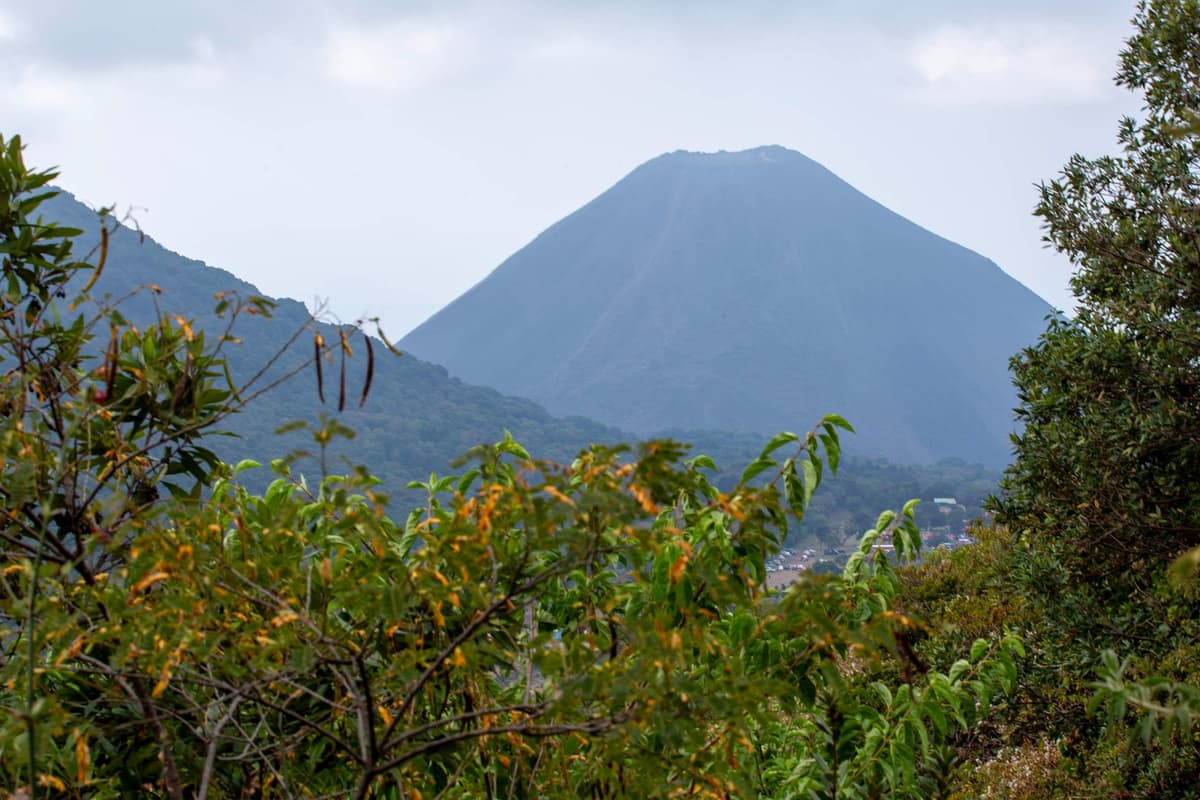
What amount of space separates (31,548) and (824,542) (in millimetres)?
97189

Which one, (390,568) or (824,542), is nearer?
(390,568)

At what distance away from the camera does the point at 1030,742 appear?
32.3 ft

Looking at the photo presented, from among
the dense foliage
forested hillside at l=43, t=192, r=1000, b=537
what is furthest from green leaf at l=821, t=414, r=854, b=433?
forested hillside at l=43, t=192, r=1000, b=537

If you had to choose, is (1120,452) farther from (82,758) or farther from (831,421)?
(82,758)

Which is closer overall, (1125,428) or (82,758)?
(82,758)

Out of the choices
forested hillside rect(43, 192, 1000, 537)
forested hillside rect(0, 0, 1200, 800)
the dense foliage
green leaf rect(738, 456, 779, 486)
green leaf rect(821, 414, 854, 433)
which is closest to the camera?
forested hillside rect(0, 0, 1200, 800)

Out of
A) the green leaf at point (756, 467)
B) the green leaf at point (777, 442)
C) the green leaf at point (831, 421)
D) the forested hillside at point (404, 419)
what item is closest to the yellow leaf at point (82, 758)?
the green leaf at point (756, 467)

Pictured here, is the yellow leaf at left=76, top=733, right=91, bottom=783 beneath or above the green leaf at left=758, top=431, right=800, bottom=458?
beneath

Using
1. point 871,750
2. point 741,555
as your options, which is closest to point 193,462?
point 741,555

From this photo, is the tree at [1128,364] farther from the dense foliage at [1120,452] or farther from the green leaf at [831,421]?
the green leaf at [831,421]

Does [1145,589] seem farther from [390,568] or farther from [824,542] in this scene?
[824,542]

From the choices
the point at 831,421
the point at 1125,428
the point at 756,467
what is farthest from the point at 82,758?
the point at 1125,428

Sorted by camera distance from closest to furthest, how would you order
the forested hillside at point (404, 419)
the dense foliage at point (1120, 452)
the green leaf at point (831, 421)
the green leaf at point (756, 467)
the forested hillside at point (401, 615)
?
the forested hillside at point (401, 615) < the green leaf at point (756, 467) < the green leaf at point (831, 421) < the dense foliage at point (1120, 452) < the forested hillside at point (404, 419)

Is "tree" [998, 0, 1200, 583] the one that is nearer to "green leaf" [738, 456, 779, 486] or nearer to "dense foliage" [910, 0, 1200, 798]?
"dense foliage" [910, 0, 1200, 798]
